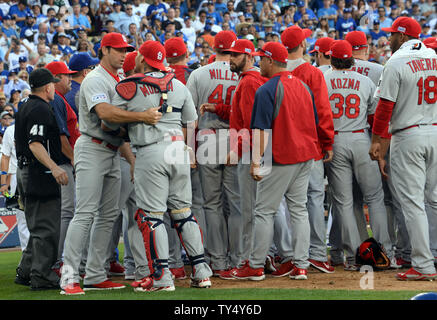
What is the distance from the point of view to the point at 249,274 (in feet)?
24.4

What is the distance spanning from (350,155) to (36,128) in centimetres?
368

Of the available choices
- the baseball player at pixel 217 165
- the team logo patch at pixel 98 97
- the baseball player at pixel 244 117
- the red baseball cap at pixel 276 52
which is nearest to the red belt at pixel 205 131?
the baseball player at pixel 217 165

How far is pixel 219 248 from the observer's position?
806cm

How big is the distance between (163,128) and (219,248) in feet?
6.76

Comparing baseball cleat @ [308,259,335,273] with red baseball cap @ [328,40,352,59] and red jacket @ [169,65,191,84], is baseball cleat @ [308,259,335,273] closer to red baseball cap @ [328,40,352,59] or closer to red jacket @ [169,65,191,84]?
red baseball cap @ [328,40,352,59]

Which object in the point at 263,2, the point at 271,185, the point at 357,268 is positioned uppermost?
the point at 263,2

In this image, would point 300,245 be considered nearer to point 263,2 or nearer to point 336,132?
point 336,132

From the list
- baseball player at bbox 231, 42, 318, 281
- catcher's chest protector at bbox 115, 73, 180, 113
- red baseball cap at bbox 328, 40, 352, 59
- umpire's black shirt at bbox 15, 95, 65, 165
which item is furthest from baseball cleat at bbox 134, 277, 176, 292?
red baseball cap at bbox 328, 40, 352, 59

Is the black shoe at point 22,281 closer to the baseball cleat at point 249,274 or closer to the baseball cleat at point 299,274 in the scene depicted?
the baseball cleat at point 249,274

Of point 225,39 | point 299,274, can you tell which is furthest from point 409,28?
point 299,274

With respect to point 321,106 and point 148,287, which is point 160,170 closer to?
point 148,287

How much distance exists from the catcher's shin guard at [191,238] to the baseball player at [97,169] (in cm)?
85

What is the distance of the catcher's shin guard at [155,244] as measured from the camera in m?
6.41

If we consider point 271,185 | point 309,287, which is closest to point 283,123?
point 271,185
